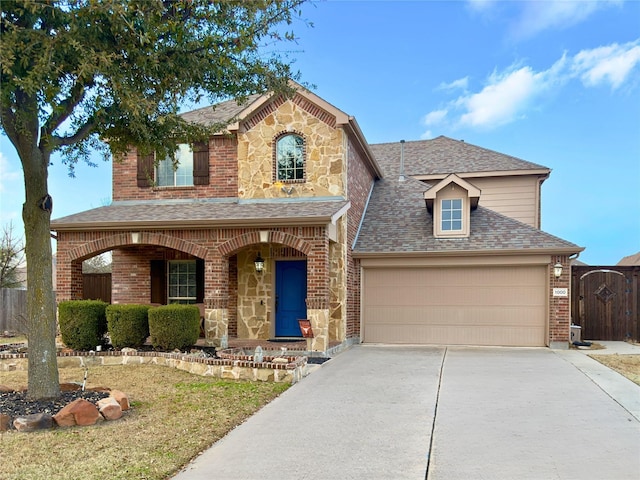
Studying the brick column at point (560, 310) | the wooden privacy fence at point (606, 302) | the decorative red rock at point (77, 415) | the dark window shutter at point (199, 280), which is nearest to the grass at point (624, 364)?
the brick column at point (560, 310)

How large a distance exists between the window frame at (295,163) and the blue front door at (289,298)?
2.11 meters

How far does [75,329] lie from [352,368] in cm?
582

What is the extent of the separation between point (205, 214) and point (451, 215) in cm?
650

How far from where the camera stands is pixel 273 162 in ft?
42.1

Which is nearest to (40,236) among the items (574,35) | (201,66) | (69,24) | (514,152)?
(69,24)

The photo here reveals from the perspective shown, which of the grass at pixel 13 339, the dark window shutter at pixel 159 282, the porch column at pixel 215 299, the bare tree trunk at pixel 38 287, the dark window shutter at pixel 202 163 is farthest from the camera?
the grass at pixel 13 339

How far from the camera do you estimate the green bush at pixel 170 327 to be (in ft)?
33.3

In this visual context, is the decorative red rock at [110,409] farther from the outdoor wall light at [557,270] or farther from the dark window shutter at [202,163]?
the outdoor wall light at [557,270]

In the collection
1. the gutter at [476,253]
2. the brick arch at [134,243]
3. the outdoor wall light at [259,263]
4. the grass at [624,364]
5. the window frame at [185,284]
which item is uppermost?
the brick arch at [134,243]

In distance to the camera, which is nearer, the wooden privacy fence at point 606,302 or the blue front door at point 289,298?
the blue front door at point 289,298

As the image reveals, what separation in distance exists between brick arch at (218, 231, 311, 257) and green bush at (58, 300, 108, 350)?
294 centimetres

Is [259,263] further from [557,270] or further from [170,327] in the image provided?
[557,270]

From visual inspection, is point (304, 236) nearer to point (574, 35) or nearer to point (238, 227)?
point (238, 227)

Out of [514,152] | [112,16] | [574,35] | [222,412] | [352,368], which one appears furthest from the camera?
[514,152]
